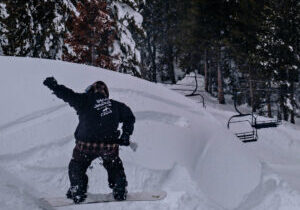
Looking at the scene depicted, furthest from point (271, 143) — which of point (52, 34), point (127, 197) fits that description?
point (127, 197)

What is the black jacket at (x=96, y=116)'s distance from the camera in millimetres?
6156

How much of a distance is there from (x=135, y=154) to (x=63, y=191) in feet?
3.99

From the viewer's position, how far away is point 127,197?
19.6 ft

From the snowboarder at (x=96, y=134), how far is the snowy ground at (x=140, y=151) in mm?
149

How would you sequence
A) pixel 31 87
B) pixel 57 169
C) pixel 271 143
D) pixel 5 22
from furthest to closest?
pixel 271 143
pixel 5 22
pixel 31 87
pixel 57 169

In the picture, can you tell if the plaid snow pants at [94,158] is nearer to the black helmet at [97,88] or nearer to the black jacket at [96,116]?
the black jacket at [96,116]

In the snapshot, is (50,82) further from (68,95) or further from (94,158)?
(94,158)

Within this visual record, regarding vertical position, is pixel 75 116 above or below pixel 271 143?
above

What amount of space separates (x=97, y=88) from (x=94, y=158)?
109 centimetres

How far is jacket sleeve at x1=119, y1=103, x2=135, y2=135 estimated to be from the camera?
6402 millimetres

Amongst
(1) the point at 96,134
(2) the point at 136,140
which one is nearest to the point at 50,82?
(1) the point at 96,134

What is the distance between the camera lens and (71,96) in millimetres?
6348

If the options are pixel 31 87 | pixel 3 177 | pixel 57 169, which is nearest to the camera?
pixel 3 177

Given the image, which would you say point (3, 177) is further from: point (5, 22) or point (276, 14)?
point (276, 14)
